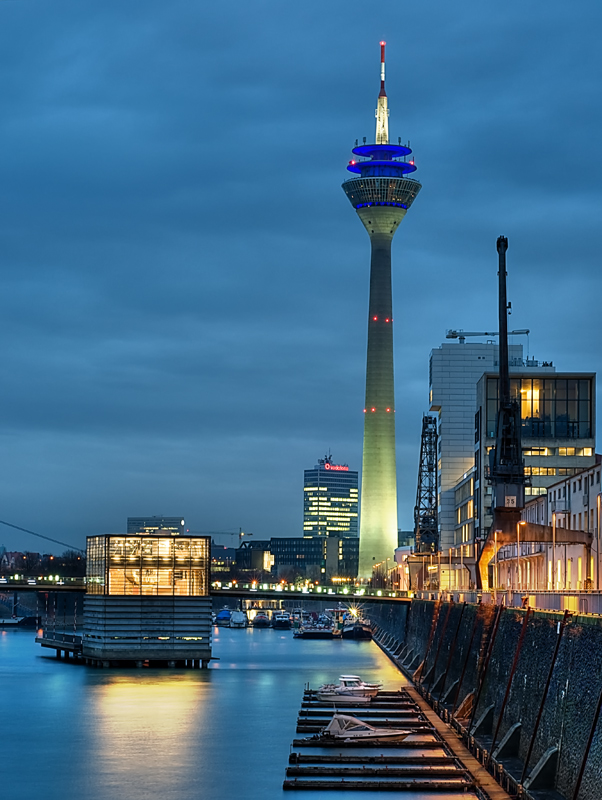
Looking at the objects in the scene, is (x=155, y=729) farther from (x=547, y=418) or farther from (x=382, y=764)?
(x=547, y=418)

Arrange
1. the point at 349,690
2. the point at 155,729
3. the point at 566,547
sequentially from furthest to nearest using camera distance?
the point at 566,547 < the point at 349,690 < the point at 155,729

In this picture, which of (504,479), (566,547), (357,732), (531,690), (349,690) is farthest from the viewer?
(504,479)

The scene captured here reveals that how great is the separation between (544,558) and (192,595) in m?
32.2

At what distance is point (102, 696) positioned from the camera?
10612 centimetres

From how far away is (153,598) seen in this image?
422 feet

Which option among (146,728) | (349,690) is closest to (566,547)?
(349,690)

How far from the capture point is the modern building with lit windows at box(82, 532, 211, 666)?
12888cm

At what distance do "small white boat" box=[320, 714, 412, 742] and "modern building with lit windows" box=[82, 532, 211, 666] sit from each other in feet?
177

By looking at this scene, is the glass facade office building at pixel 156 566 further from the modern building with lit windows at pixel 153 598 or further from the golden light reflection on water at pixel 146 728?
the golden light reflection on water at pixel 146 728

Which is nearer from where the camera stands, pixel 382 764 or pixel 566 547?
pixel 382 764

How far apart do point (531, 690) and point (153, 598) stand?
246 feet

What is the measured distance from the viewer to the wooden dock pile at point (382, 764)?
6050cm

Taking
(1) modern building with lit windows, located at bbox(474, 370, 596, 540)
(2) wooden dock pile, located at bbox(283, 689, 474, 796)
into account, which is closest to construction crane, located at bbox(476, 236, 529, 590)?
(2) wooden dock pile, located at bbox(283, 689, 474, 796)

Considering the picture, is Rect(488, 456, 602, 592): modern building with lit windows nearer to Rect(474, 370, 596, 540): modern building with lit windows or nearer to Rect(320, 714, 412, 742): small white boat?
Rect(320, 714, 412, 742): small white boat
